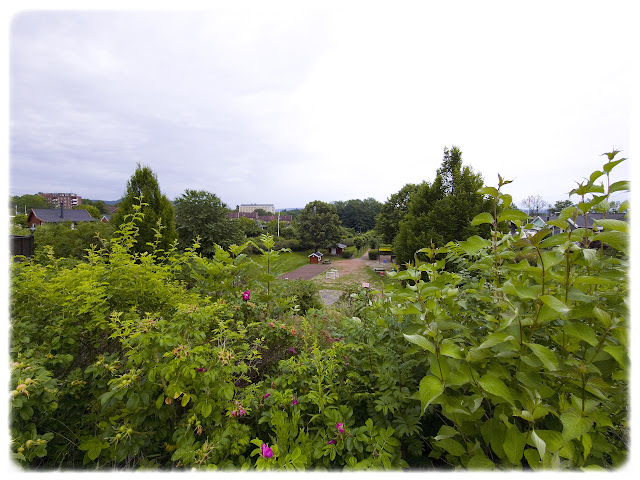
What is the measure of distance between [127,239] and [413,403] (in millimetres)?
2803

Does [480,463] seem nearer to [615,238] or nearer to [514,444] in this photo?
[514,444]

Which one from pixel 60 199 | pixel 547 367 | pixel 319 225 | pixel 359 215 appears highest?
pixel 60 199

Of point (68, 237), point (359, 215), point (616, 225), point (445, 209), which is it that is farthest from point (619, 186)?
point (359, 215)

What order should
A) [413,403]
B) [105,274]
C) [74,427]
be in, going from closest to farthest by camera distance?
[413,403] → [74,427] → [105,274]

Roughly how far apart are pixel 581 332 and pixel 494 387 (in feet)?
1.07

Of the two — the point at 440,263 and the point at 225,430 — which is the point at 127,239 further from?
the point at 440,263

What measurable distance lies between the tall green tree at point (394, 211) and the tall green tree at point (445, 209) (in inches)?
495

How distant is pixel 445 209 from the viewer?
493 inches

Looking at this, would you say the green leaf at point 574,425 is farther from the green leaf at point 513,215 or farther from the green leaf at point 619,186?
the green leaf at point 619,186

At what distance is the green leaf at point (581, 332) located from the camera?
2.82ft

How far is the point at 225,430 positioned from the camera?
4.33 feet

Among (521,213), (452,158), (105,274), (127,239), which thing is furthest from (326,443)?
(452,158)

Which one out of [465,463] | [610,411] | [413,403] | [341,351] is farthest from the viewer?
[341,351]

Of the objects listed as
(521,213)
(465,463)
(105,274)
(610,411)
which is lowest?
(465,463)
